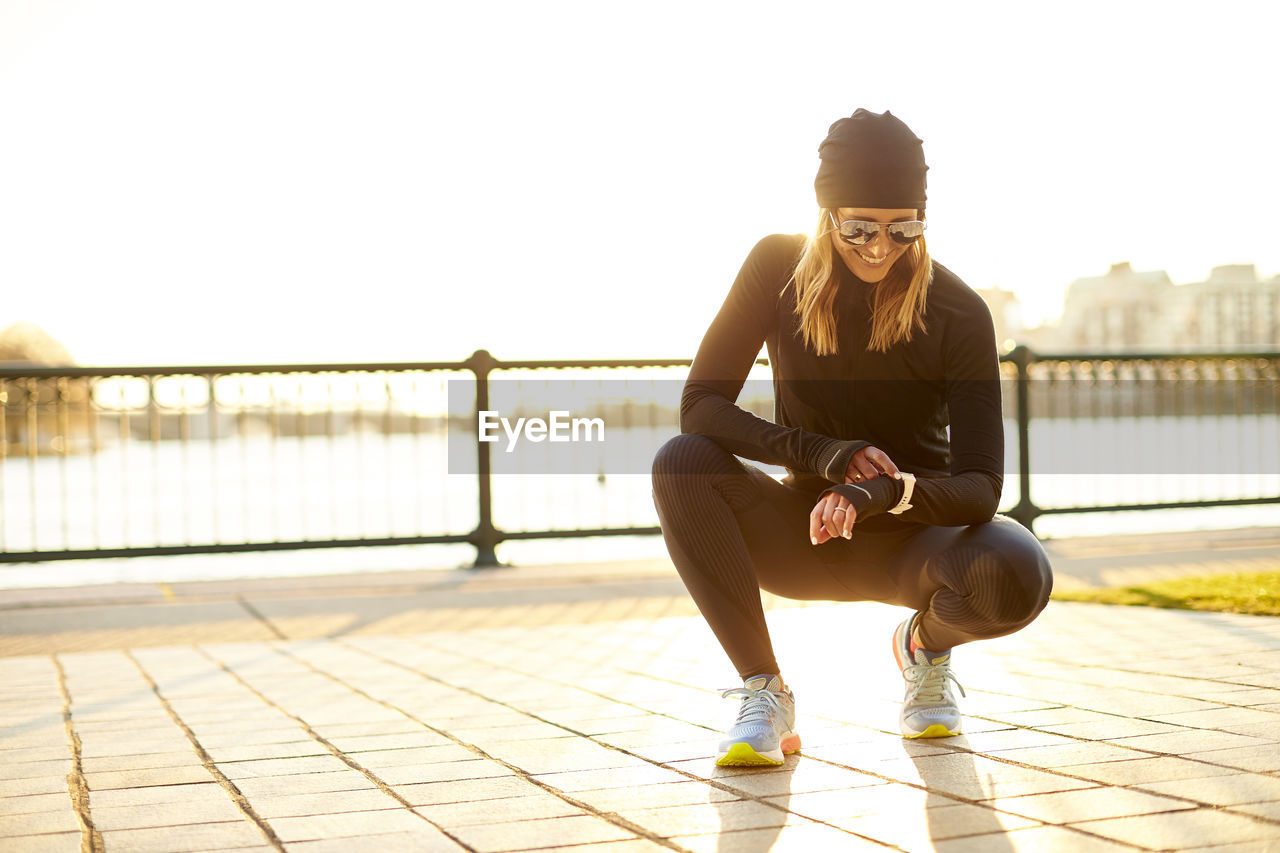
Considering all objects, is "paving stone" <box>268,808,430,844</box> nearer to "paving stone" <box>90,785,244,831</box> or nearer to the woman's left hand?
"paving stone" <box>90,785,244,831</box>

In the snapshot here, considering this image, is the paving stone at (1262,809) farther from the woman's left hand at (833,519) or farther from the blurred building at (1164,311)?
the blurred building at (1164,311)

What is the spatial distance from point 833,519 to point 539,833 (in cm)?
85

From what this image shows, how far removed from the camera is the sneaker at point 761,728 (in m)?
2.81

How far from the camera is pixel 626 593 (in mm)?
6305

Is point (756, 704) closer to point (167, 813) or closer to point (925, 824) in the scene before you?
point (925, 824)

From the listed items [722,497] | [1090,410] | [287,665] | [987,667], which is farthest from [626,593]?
[1090,410]

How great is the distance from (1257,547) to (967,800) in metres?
5.89

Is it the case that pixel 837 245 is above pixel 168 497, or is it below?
above

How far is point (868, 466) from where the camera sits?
9.11 feet

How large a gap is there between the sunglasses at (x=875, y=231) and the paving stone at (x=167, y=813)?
1759mm

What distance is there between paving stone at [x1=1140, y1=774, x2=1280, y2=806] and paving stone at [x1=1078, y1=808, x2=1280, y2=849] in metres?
0.10

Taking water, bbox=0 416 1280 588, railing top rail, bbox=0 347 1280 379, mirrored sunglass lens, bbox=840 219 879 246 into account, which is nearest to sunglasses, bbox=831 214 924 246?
mirrored sunglass lens, bbox=840 219 879 246

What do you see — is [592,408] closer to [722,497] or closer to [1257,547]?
[1257,547]

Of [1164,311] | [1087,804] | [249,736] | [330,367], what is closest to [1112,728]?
[1087,804]
